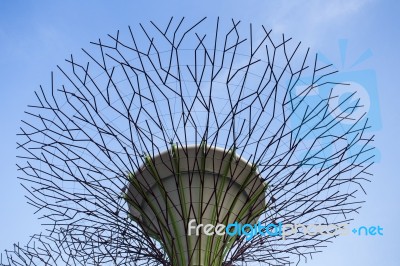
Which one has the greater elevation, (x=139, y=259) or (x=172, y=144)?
(x=172, y=144)

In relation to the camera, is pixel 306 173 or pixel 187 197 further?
pixel 306 173

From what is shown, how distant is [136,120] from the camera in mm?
11156

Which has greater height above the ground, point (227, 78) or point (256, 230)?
point (227, 78)

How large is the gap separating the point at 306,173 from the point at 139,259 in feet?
20.9

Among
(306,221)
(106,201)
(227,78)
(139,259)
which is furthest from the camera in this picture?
(139,259)

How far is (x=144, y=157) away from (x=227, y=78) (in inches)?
132

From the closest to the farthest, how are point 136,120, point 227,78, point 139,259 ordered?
point 227,78, point 136,120, point 139,259

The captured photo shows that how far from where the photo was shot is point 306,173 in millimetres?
13148

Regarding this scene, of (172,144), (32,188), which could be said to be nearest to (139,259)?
(32,188)

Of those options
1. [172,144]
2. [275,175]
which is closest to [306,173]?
[275,175]

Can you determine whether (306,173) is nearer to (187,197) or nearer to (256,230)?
(256,230)

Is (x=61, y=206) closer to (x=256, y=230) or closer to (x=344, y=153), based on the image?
(x=256, y=230)

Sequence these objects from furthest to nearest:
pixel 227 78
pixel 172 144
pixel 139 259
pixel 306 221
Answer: pixel 139 259, pixel 306 221, pixel 172 144, pixel 227 78

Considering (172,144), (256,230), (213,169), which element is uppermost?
(172,144)
